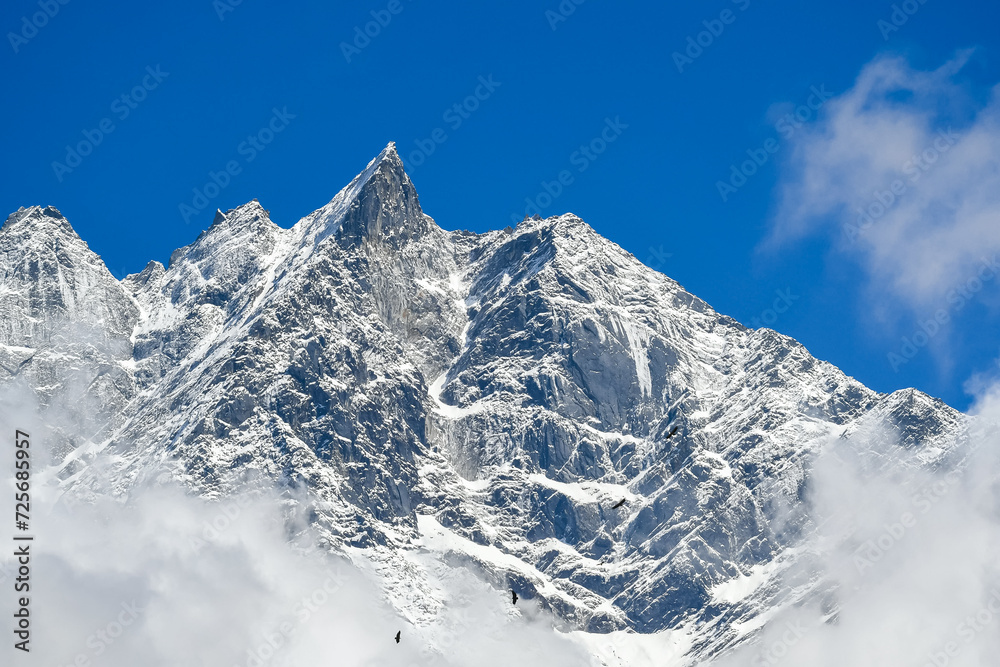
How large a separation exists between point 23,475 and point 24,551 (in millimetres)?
6849

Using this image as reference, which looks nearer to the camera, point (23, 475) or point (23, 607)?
point (23, 475)

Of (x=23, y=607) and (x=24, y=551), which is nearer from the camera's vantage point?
(x=24, y=551)

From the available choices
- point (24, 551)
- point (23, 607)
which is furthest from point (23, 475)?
point (23, 607)

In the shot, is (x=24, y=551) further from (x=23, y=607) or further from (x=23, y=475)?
(x=23, y=607)

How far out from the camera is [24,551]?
15100 cm

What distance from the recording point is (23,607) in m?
166

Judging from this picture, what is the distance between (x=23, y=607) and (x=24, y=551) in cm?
1716

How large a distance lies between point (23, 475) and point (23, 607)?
18.9m

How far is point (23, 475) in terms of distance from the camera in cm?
15338
